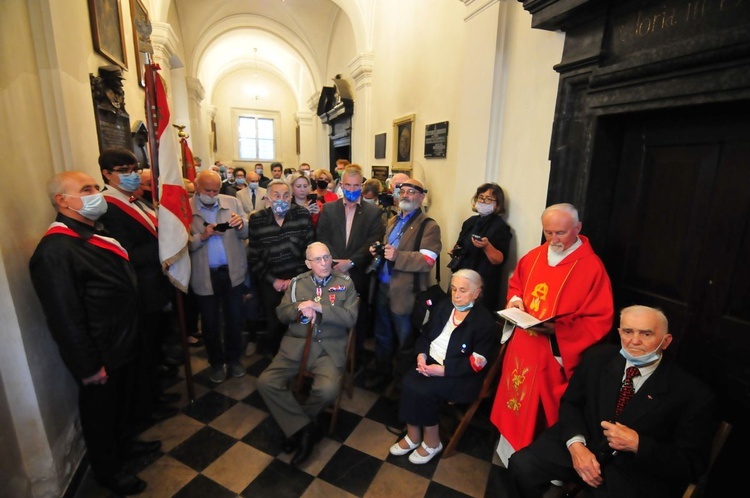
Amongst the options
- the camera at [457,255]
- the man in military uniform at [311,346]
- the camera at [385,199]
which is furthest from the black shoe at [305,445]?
the camera at [385,199]

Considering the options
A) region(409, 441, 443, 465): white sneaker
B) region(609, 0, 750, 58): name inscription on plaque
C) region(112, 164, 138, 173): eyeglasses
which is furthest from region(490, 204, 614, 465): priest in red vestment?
region(112, 164, 138, 173): eyeglasses

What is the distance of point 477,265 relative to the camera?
2.94m

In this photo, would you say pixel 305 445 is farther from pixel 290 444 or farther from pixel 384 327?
pixel 384 327

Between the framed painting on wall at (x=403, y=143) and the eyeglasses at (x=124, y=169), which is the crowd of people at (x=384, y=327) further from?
the framed painting on wall at (x=403, y=143)

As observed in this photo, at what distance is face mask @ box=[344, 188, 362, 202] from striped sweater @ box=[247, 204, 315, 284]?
426 mm

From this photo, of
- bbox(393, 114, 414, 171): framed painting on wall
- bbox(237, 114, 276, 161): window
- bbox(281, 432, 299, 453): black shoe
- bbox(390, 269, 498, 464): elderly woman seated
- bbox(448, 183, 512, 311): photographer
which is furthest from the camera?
bbox(237, 114, 276, 161): window

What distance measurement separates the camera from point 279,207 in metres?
3.00

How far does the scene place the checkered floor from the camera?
2107 millimetres

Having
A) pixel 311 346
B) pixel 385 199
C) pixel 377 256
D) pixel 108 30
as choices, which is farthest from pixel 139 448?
pixel 108 30

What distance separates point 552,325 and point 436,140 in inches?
115

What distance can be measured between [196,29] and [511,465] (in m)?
10.5

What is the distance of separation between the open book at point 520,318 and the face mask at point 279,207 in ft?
6.30

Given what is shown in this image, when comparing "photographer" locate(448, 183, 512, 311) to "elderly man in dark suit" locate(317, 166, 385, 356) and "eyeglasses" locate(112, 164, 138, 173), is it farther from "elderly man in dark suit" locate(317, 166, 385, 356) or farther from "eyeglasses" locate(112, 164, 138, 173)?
"eyeglasses" locate(112, 164, 138, 173)

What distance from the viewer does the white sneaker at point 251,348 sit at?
359 centimetres
